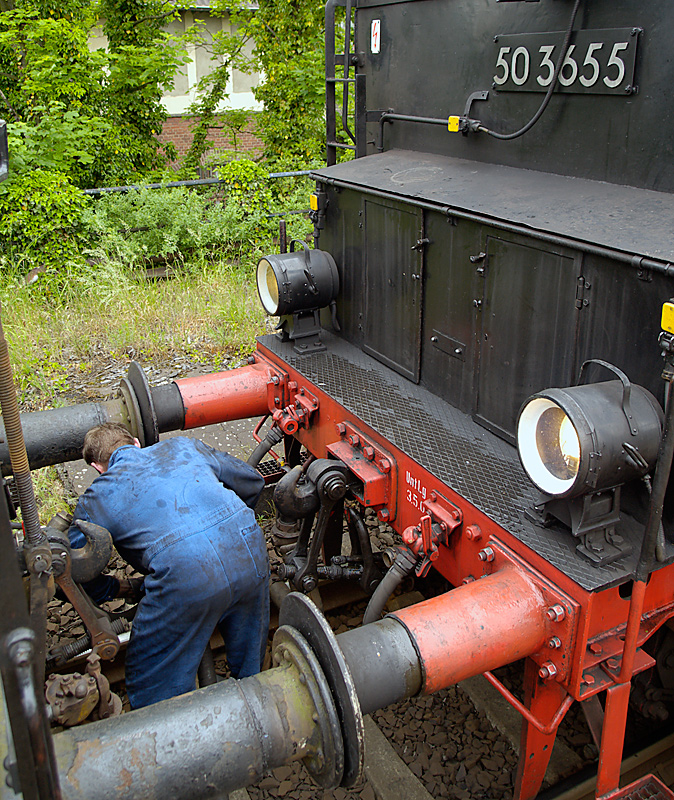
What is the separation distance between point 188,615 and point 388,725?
1.09 meters

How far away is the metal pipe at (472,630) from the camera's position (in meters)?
2.21

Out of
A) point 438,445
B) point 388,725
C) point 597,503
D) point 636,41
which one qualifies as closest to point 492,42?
point 636,41

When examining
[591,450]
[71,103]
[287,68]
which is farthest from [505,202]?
[287,68]

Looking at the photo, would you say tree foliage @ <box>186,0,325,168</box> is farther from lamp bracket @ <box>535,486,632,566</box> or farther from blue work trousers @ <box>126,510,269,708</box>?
lamp bracket @ <box>535,486,632,566</box>

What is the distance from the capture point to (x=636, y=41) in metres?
2.56

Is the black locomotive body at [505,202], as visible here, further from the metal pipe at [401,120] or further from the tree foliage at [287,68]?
the tree foliage at [287,68]

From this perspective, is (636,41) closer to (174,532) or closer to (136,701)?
(174,532)

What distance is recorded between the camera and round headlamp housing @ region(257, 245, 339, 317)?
3.93 metres

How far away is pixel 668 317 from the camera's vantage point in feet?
6.54

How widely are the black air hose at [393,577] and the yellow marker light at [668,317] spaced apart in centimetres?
132

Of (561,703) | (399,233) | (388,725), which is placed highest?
(399,233)

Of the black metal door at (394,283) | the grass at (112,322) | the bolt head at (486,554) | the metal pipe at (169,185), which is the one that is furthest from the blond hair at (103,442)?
the metal pipe at (169,185)

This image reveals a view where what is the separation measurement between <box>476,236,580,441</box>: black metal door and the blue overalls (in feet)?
3.75

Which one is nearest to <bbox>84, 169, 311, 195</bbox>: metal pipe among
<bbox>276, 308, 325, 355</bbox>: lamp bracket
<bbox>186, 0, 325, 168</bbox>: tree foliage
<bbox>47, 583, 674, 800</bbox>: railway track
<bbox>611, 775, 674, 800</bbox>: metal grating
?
<bbox>186, 0, 325, 168</bbox>: tree foliage
